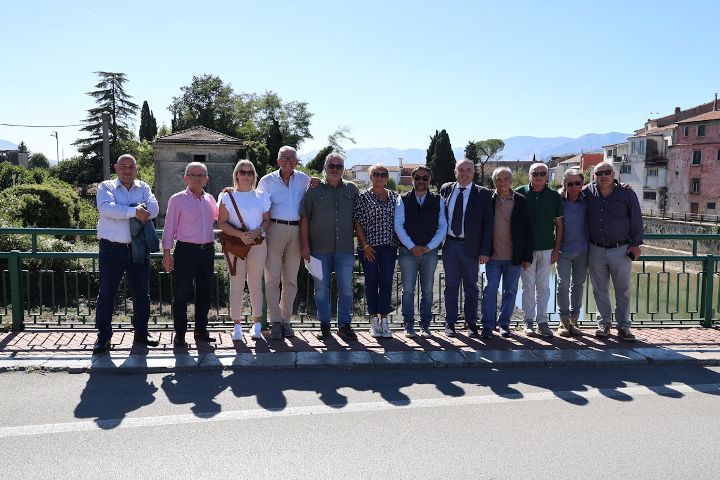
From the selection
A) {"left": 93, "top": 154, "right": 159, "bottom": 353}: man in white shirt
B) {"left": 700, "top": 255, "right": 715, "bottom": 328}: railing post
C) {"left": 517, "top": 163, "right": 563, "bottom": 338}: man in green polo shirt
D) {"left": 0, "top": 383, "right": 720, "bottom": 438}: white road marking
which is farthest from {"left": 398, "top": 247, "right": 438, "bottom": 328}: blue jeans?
{"left": 700, "top": 255, "right": 715, "bottom": 328}: railing post

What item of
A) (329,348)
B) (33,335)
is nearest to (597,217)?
(329,348)

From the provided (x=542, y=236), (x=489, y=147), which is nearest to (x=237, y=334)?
(x=542, y=236)

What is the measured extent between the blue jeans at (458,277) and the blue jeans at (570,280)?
1050mm

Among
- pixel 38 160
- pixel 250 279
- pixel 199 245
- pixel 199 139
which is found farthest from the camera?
pixel 38 160

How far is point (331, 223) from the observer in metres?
6.42

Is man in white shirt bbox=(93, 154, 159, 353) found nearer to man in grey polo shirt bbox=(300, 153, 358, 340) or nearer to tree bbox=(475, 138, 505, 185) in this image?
man in grey polo shirt bbox=(300, 153, 358, 340)

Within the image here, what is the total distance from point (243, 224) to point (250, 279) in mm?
684

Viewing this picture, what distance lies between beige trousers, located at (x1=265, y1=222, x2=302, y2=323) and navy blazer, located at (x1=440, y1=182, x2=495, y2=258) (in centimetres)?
191

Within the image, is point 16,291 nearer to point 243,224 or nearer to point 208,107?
point 243,224

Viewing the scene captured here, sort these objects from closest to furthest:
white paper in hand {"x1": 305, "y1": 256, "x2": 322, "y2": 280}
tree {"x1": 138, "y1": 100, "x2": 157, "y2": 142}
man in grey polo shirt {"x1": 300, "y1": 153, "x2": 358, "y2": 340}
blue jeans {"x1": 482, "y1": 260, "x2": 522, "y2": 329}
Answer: man in grey polo shirt {"x1": 300, "y1": 153, "x2": 358, "y2": 340}, white paper in hand {"x1": 305, "y1": 256, "x2": 322, "y2": 280}, blue jeans {"x1": 482, "y1": 260, "x2": 522, "y2": 329}, tree {"x1": 138, "y1": 100, "x2": 157, "y2": 142}

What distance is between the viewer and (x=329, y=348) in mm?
6273

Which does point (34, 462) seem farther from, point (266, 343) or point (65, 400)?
point (266, 343)

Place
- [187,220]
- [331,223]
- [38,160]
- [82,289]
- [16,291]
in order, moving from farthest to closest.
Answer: [38,160] → [82,289] → [16,291] → [331,223] → [187,220]

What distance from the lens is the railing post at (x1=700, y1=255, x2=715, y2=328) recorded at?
772cm
